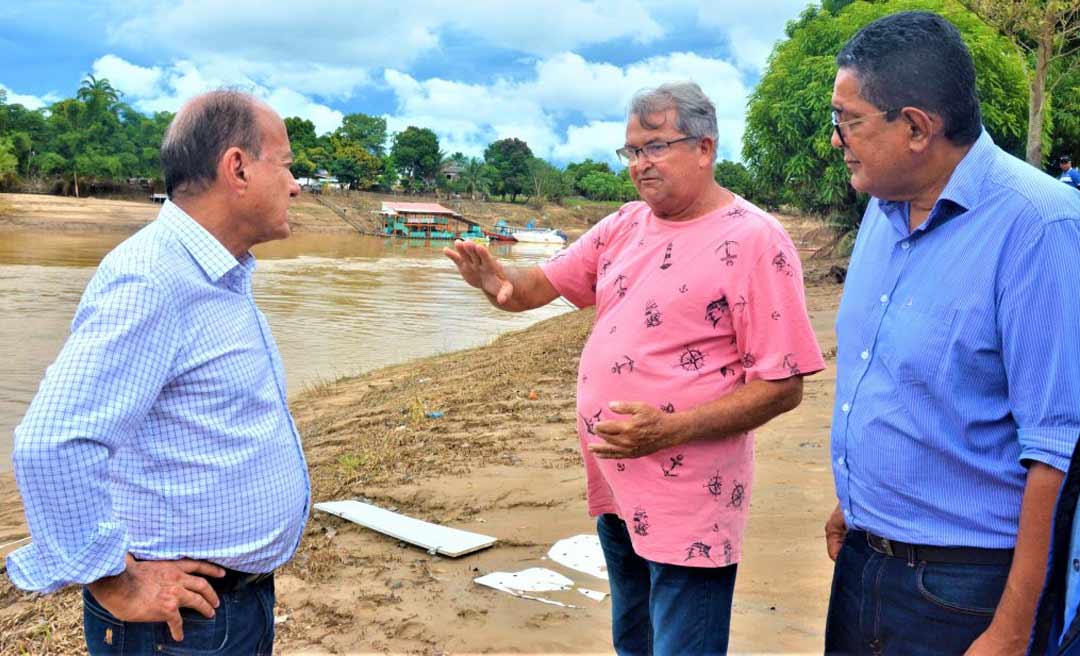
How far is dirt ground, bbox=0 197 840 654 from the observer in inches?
137

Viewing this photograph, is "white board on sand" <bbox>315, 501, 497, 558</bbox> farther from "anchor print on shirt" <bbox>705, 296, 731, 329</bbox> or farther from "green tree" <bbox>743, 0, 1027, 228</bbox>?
"green tree" <bbox>743, 0, 1027, 228</bbox>

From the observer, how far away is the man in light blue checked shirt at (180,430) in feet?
5.28

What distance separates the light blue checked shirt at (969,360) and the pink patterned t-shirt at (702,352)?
0.31 metres

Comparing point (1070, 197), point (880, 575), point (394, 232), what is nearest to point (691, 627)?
point (880, 575)

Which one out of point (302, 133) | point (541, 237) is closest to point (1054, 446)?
point (541, 237)

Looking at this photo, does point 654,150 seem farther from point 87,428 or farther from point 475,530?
point 475,530

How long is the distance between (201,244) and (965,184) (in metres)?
1.58

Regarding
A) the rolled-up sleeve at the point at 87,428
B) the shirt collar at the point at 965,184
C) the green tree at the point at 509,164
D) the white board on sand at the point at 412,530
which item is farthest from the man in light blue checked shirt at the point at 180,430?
the green tree at the point at 509,164

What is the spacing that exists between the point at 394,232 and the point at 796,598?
183 ft

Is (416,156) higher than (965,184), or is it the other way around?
(416,156)

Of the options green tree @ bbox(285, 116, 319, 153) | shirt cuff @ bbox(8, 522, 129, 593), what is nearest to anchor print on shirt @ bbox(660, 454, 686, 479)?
shirt cuff @ bbox(8, 522, 129, 593)

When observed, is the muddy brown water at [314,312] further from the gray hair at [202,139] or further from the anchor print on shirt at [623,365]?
the anchor print on shirt at [623,365]

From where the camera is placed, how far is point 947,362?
1.70 metres

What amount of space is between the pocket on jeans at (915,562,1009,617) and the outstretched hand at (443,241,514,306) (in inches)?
60.0
